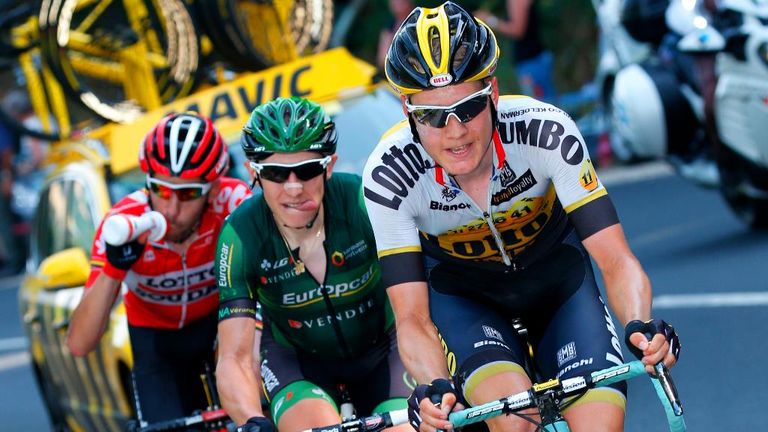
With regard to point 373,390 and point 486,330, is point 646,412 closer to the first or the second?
point 373,390

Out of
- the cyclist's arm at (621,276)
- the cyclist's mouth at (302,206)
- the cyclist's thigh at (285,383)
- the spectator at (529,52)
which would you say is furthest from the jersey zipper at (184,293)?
the spectator at (529,52)

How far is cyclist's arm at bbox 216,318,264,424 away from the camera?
616 cm

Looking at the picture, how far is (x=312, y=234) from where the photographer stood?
662 cm

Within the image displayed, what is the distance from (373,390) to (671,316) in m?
4.95

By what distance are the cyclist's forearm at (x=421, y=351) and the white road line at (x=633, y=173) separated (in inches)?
492

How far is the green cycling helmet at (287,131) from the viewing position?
251 inches

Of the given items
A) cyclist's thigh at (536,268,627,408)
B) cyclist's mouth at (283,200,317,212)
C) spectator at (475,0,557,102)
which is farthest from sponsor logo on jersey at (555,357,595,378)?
spectator at (475,0,557,102)

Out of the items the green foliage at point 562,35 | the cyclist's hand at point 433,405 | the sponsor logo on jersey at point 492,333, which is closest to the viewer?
the cyclist's hand at point 433,405

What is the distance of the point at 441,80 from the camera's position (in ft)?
17.7

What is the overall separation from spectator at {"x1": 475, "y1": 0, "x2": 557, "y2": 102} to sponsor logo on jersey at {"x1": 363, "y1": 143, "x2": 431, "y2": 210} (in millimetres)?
9671

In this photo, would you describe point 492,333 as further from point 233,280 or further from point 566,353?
point 233,280

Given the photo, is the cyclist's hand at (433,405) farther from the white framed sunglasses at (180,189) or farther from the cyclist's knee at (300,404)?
the white framed sunglasses at (180,189)

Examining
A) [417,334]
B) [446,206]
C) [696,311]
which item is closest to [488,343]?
[417,334]

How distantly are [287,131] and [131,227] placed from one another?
1048 mm
